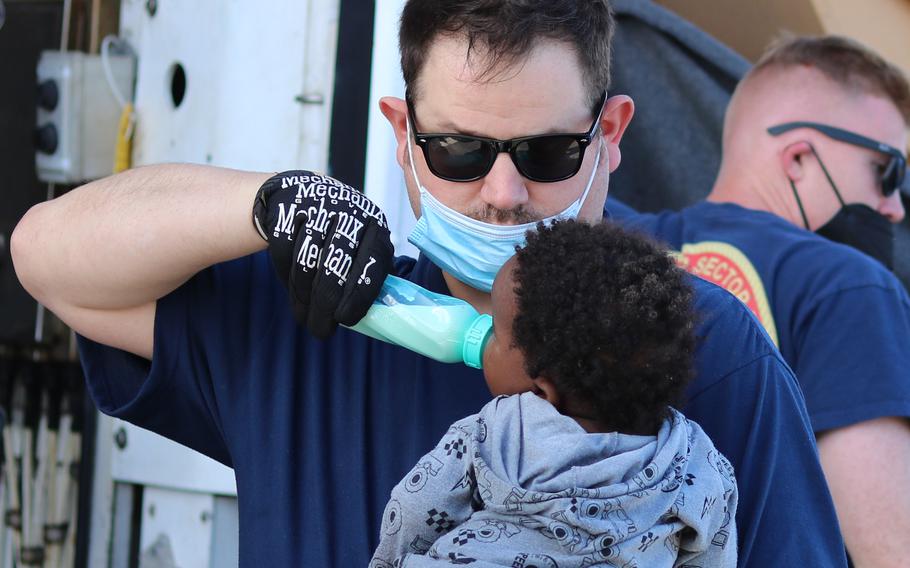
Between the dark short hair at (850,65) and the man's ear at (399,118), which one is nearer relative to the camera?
the man's ear at (399,118)

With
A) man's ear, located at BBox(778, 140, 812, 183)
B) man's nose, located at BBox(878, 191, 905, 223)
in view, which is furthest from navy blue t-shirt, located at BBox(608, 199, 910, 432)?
man's nose, located at BBox(878, 191, 905, 223)

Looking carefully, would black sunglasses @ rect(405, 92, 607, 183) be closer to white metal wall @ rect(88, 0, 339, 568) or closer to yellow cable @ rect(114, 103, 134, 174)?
white metal wall @ rect(88, 0, 339, 568)

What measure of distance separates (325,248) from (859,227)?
222 cm

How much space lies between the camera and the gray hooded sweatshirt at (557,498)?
4.52 feet

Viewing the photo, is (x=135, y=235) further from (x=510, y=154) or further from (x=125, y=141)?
(x=125, y=141)

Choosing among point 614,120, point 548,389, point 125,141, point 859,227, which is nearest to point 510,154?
point 614,120

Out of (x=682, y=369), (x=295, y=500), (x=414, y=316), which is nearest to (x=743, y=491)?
(x=682, y=369)

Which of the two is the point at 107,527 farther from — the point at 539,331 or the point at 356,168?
the point at 539,331

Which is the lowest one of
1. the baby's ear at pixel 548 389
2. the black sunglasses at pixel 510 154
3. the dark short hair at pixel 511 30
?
the baby's ear at pixel 548 389

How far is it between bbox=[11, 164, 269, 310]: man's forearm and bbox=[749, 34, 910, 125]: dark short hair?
2186 millimetres

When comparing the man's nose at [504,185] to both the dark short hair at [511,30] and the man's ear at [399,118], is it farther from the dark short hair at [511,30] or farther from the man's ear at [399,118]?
the man's ear at [399,118]

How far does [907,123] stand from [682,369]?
2.37m

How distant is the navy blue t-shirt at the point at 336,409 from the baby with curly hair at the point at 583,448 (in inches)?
6.1

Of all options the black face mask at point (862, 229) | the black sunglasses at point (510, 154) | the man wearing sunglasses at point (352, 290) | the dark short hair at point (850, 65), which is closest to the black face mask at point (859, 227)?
the black face mask at point (862, 229)
